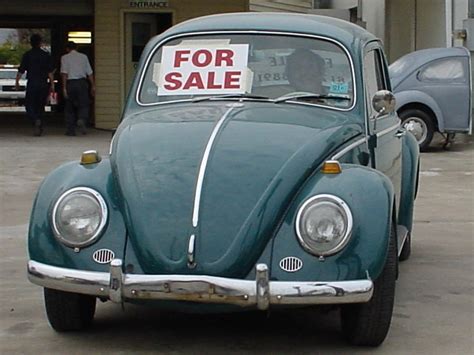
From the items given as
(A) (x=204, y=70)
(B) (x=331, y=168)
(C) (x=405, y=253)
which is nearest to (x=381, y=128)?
(A) (x=204, y=70)

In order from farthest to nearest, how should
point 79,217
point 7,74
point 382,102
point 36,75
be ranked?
point 7,74 < point 36,75 < point 382,102 < point 79,217

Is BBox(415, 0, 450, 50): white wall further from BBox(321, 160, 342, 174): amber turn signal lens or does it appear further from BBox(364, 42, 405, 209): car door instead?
BBox(321, 160, 342, 174): amber turn signal lens

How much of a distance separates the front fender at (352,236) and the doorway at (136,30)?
1484 cm

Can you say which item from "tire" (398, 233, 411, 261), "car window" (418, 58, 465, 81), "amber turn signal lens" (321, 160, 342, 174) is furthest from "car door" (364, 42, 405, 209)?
"car window" (418, 58, 465, 81)

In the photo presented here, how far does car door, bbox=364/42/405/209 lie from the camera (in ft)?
21.3

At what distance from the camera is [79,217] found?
5.20 m

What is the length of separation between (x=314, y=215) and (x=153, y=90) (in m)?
1.89

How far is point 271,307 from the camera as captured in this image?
4969 mm

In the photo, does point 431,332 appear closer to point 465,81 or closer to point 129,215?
point 129,215

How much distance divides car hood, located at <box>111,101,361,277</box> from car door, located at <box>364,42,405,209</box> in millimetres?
605

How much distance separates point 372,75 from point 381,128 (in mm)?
553

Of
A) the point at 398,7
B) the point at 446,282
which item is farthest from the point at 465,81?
the point at 446,282

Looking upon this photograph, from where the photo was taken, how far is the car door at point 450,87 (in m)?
16.6

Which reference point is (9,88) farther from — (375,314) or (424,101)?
(375,314)
